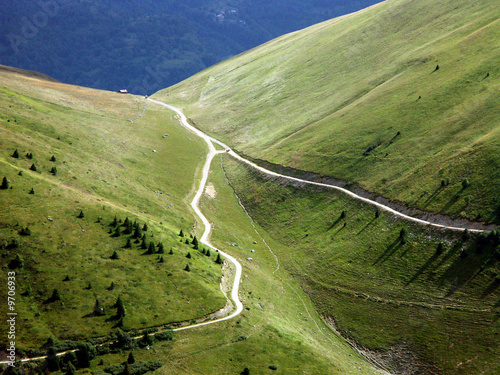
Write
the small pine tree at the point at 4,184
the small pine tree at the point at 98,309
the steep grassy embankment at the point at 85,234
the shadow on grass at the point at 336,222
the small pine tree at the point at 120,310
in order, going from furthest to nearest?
the shadow on grass at the point at 336,222, the small pine tree at the point at 4,184, the small pine tree at the point at 120,310, the small pine tree at the point at 98,309, the steep grassy embankment at the point at 85,234

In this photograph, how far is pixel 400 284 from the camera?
6838cm

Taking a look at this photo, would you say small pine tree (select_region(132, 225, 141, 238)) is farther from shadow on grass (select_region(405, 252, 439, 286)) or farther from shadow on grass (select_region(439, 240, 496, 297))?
shadow on grass (select_region(439, 240, 496, 297))

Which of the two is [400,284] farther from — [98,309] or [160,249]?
[98,309]

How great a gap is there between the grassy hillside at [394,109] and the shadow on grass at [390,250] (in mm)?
9445

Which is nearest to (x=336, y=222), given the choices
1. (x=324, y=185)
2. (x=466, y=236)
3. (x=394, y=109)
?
(x=324, y=185)

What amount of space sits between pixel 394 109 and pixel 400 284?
62.2m

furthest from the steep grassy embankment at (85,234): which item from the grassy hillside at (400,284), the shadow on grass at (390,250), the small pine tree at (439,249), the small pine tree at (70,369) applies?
the small pine tree at (439,249)

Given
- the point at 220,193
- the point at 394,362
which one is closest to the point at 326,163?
the point at 220,193

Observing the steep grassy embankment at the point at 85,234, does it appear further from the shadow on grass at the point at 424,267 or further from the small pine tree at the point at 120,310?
the shadow on grass at the point at 424,267

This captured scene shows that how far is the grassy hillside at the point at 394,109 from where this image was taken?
272 feet

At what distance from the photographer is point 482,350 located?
5481 cm

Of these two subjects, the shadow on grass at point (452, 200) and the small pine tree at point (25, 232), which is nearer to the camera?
the small pine tree at point (25, 232)

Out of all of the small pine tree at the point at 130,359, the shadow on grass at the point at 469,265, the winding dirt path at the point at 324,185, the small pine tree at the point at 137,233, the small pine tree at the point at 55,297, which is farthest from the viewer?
the winding dirt path at the point at 324,185

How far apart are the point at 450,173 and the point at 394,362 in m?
40.8
